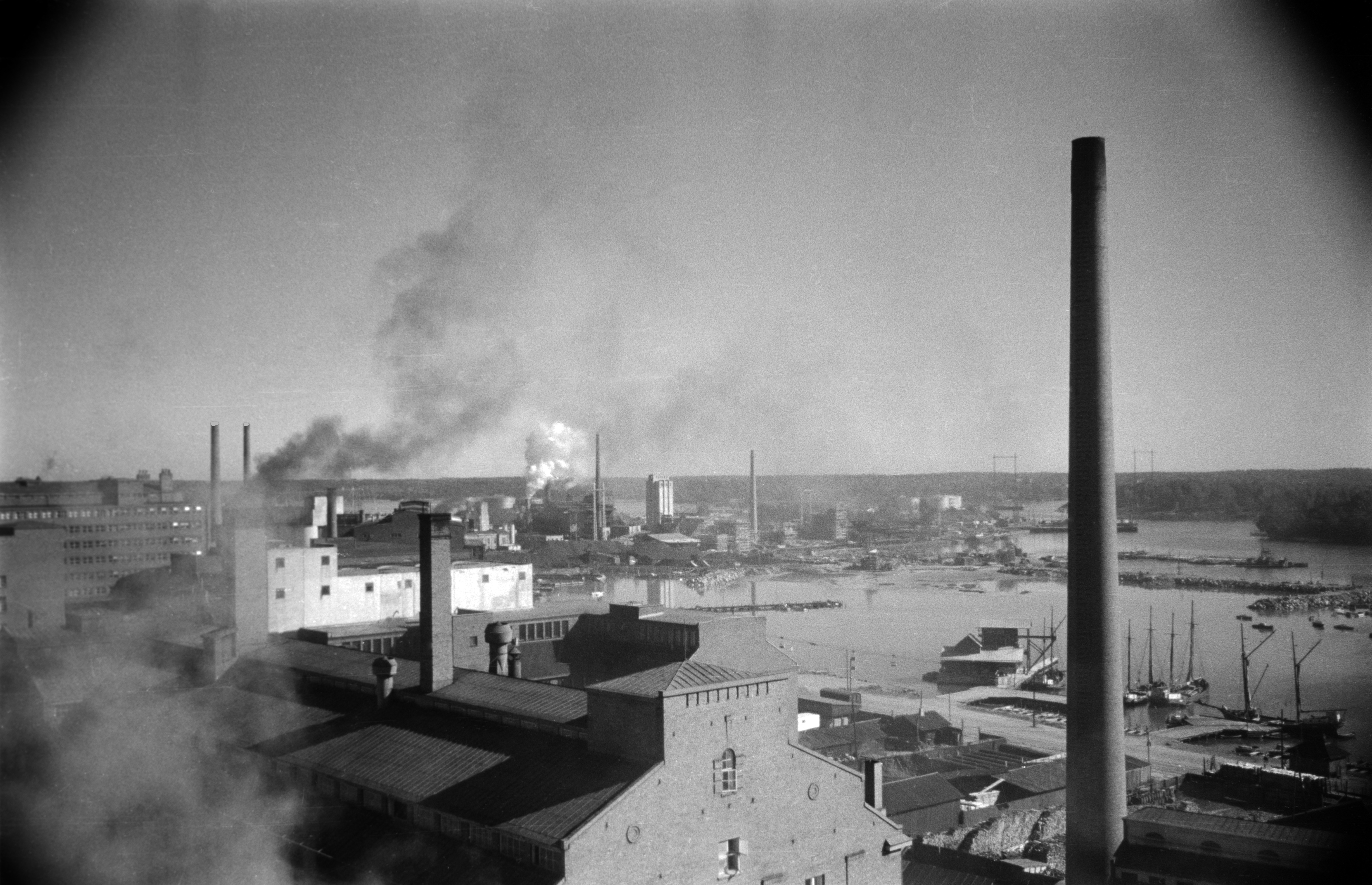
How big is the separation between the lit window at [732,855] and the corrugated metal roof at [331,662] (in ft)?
21.2

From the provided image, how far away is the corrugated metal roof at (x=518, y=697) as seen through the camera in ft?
47.0

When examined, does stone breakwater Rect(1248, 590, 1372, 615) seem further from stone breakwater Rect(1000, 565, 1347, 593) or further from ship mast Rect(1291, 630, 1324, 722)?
ship mast Rect(1291, 630, 1324, 722)

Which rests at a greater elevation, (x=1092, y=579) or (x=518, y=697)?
(x=1092, y=579)

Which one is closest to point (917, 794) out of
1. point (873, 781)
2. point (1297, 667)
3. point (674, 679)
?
point (873, 781)

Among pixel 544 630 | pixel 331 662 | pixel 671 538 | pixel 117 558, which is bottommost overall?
pixel 671 538

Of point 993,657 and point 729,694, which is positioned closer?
point 729,694

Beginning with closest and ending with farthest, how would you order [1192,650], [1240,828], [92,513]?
1. [1240,828]
2. [1192,650]
3. [92,513]

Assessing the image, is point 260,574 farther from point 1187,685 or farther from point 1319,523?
point 1319,523

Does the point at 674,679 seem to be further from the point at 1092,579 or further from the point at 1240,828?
the point at 1240,828

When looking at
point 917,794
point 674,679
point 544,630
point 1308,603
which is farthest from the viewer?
point 1308,603

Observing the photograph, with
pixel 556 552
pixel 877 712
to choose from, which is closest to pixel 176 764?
pixel 877 712

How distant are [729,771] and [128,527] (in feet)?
150

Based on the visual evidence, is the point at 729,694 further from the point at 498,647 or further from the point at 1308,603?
the point at 1308,603

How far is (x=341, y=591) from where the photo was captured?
98.7 ft
